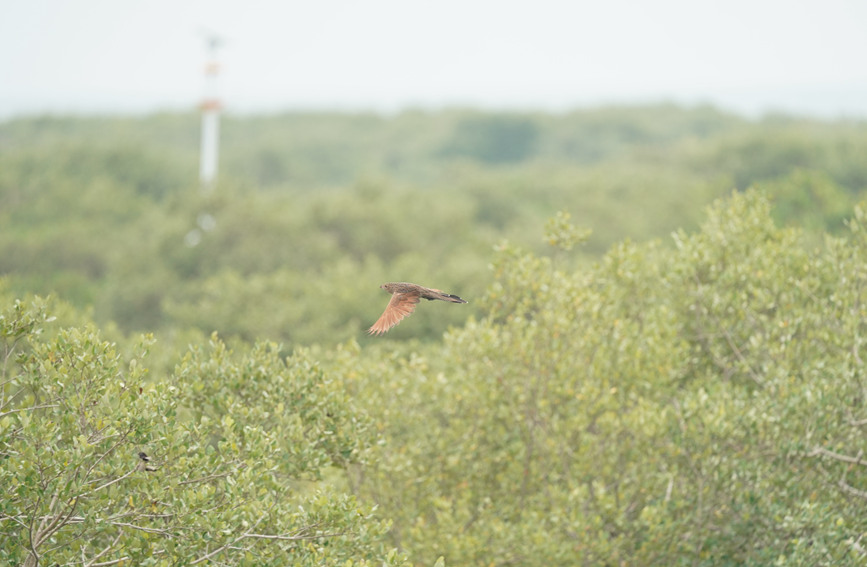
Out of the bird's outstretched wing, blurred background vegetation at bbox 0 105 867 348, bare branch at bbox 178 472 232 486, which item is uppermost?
the bird's outstretched wing

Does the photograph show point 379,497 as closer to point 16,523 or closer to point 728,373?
point 728,373

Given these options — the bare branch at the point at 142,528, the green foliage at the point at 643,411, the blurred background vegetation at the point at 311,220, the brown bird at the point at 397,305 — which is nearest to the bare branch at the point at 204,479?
the bare branch at the point at 142,528

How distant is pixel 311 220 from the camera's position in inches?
2319

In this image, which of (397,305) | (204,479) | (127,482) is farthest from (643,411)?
(127,482)

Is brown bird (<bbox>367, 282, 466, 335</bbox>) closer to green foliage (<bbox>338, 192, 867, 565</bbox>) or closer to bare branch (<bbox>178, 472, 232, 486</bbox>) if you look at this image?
bare branch (<bbox>178, 472, 232, 486</bbox>)

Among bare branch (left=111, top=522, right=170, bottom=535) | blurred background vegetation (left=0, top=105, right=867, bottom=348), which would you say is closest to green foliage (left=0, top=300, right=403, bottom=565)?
bare branch (left=111, top=522, right=170, bottom=535)

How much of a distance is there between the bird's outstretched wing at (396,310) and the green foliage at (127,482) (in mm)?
2135

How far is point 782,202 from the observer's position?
2320 inches

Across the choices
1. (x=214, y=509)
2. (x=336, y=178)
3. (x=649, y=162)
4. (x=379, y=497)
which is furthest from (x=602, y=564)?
(x=336, y=178)

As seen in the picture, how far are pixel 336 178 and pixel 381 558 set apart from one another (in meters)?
141

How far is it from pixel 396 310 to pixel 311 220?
4749 cm

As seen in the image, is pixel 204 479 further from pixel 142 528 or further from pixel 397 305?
pixel 397 305

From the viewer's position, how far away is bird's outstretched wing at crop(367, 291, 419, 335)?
39.3 feet

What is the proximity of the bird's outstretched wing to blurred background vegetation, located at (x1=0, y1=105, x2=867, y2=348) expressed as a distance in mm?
14143
